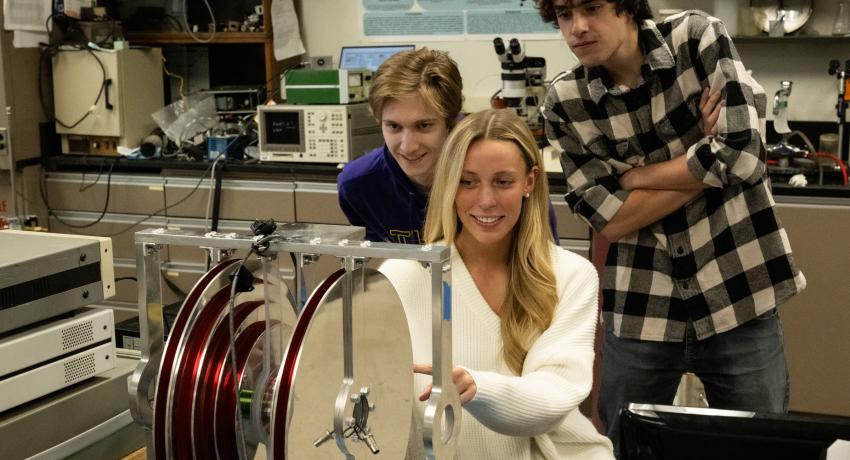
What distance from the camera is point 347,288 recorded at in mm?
946

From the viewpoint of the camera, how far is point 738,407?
1809mm

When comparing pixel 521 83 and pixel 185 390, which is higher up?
pixel 521 83

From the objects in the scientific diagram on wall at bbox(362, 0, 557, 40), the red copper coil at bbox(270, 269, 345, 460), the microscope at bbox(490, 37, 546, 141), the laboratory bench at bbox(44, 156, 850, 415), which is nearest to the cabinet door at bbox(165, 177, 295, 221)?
the laboratory bench at bbox(44, 156, 850, 415)

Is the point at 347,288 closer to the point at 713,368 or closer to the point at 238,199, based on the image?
the point at 713,368

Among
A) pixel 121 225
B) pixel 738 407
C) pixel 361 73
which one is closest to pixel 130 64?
pixel 121 225

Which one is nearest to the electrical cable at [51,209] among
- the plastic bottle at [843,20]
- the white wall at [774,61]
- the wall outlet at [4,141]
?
the wall outlet at [4,141]

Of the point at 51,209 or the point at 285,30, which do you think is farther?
the point at 285,30

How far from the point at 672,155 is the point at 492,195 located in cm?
49

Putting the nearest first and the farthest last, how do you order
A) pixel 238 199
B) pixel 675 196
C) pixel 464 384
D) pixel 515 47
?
pixel 464 384 < pixel 675 196 < pixel 515 47 < pixel 238 199

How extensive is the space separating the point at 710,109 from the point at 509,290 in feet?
1.78

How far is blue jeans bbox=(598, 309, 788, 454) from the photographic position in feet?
5.90

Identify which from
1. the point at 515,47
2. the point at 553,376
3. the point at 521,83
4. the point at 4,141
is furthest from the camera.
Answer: the point at 4,141

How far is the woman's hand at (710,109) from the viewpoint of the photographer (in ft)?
5.74

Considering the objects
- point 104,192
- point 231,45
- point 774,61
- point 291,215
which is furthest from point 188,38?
point 774,61
